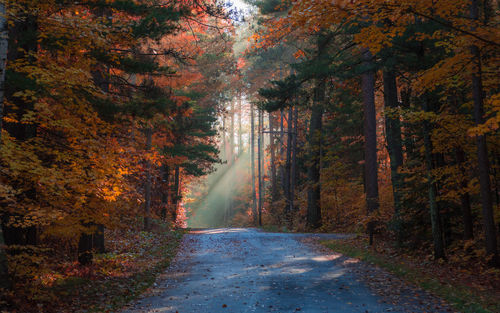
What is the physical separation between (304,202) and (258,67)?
1448cm

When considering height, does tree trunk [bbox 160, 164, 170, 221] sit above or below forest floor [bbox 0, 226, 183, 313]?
above

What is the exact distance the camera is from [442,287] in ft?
27.1

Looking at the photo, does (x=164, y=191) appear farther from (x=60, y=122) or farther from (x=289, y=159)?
(x=60, y=122)

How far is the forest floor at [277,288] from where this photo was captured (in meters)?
7.34

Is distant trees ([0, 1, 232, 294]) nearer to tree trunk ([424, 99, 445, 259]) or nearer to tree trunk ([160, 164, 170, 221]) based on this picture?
tree trunk ([424, 99, 445, 259])

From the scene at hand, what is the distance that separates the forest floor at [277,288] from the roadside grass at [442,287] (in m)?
0.25

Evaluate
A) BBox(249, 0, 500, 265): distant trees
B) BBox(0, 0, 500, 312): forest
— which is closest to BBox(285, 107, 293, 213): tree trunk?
BBox(249, 0, 500, 265): distant trees

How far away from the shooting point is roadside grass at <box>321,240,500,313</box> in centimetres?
695

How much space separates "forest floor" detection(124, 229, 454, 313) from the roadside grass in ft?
0.81

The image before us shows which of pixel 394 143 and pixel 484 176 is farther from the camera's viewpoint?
pixel 394 143

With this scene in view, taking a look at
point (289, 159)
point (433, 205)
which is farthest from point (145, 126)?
point (289, 159)

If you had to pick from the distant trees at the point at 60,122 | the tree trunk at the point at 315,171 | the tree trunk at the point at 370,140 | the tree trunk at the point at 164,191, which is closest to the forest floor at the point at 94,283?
the distant trees at the point at 60,122

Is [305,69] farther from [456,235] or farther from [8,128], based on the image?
[8,128]

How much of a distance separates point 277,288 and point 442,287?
3.43 meters
